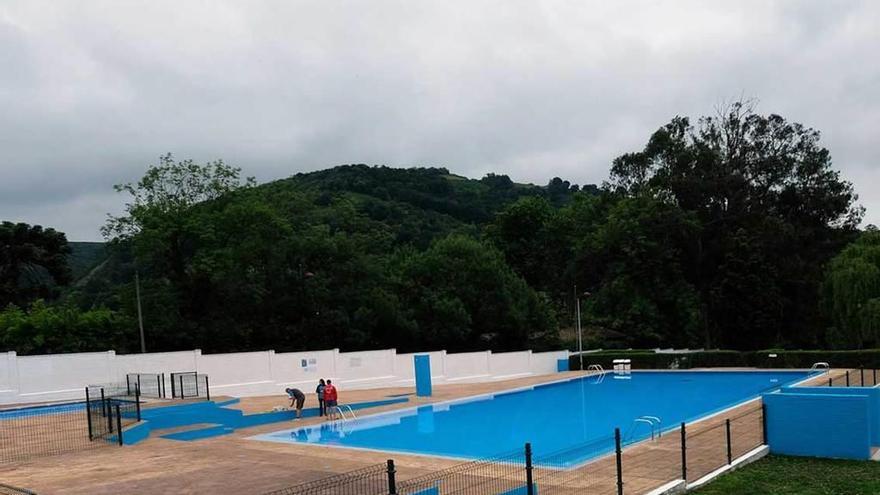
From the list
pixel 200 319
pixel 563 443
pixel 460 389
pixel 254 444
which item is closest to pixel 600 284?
pixel 460 389

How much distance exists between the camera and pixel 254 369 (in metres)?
30.8

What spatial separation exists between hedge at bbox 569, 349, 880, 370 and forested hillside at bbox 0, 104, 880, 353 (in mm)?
4207

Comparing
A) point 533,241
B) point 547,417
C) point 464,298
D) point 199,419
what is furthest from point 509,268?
point 199,419

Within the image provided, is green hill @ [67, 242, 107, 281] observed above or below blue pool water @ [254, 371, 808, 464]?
above

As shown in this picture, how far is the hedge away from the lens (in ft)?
117

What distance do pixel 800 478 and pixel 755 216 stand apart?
149ft

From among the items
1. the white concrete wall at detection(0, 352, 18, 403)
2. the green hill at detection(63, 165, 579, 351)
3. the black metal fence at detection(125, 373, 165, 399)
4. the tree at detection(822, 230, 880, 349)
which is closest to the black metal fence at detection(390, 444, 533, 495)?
the black metal fence at detection(125, 373, 165, 399)

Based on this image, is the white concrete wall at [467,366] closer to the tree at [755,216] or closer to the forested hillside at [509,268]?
the forested hillside at [509,268]

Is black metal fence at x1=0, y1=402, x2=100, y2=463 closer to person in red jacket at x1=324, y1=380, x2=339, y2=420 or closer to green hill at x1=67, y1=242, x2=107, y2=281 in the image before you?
person in red jacket at x1=324, y1=380, x2=339, y2=420

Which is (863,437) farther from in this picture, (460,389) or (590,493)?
(460,389)

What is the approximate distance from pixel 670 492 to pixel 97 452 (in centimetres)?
1273

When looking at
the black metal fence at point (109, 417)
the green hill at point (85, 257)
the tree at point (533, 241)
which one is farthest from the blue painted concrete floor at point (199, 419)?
the green hill at point (85, 257)

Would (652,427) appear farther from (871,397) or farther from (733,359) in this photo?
(733,359)

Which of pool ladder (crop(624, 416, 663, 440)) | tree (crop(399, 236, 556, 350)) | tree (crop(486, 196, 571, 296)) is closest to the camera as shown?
pool ladder (crop(624, 416, 663, 440))
